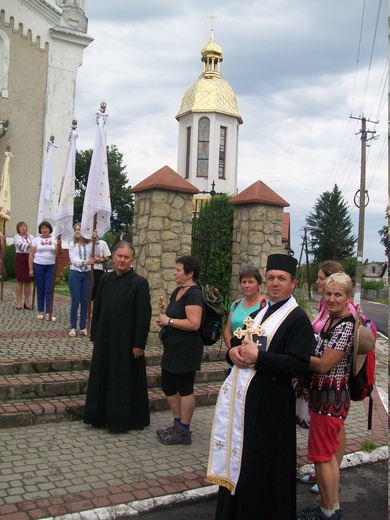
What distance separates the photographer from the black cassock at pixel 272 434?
334cm

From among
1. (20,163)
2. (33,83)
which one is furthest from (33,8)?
(20,163)

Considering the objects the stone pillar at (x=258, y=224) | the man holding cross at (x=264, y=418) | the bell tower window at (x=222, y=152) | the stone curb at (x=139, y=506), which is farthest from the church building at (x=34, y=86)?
the man holding cross at (x=264, y=418)

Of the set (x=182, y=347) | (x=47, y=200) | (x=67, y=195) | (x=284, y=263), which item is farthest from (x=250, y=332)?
(x=47, y=200)

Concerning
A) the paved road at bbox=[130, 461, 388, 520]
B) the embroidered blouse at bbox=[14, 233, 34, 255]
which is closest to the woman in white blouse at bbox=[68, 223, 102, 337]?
the embroidered blouse at bbox=[14, 233, 34, 255]

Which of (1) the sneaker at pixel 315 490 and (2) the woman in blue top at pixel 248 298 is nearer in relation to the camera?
(1) the sneaker at pixel 315 490

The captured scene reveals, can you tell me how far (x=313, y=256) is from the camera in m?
74.6

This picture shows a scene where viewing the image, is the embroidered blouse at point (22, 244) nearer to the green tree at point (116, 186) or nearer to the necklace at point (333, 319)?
the necklace at point (333, 319)

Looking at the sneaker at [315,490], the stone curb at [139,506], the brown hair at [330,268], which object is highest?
the brown hair at [330,268]

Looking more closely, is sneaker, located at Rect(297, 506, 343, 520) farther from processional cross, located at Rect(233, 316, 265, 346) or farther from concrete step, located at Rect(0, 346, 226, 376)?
concrete step, located at Rect(0, 346, 226, 376)

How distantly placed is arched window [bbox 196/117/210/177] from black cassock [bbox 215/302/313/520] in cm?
3059

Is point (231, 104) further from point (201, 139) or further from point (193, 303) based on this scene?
point (193, 303)

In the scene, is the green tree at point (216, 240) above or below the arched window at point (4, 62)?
below

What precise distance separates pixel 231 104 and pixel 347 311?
3129cm

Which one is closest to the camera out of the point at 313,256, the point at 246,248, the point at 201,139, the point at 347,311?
the point at 347,311
